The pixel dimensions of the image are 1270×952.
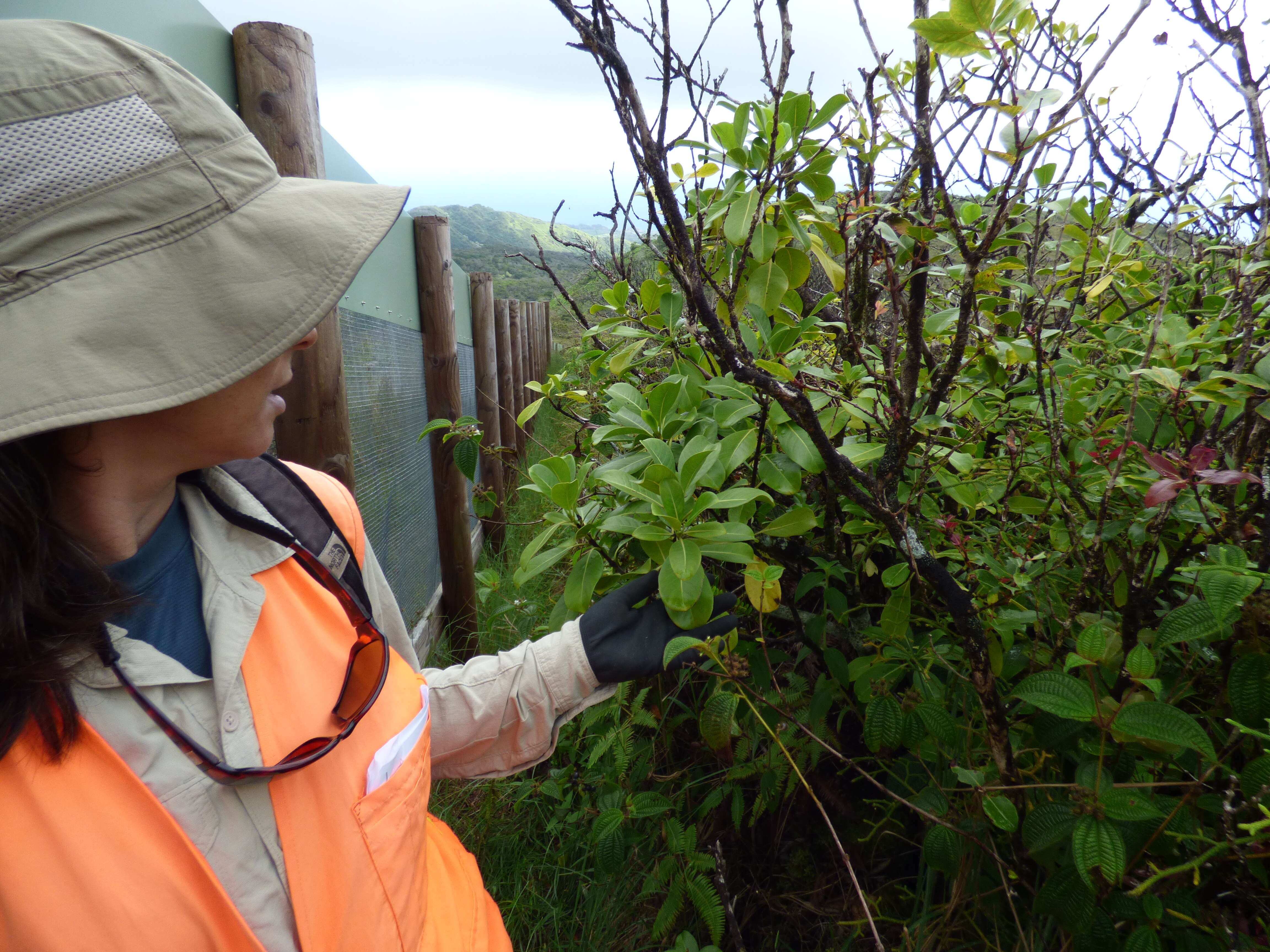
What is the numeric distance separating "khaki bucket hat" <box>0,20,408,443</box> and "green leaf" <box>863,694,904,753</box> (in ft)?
3.97

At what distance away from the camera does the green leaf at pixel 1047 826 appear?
1099 millimetres

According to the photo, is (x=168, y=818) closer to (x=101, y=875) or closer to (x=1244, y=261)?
(x=101, y=875)

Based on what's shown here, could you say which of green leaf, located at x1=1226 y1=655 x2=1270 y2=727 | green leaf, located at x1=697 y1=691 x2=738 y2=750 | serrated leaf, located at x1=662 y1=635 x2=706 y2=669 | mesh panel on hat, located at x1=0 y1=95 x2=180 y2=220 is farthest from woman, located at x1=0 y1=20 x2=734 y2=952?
green leaf, located at x1=1226 y1=655 x2=1270 y2=727

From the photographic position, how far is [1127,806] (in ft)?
3.31

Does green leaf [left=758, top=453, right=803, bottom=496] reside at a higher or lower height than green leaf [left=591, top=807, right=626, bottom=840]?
higher

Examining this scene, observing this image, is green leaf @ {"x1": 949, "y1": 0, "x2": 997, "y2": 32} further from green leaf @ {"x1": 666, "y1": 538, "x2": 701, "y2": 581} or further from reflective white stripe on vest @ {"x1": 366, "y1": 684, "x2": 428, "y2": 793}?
reflective white stripe on vest @ {"x1": 366, "y1": 684, "x2": 428, "y2": 793}

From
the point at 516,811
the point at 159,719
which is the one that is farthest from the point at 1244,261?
the point at 516,811

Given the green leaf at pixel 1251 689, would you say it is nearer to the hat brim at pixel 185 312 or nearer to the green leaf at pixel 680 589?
the green leaf at pixel 680 589

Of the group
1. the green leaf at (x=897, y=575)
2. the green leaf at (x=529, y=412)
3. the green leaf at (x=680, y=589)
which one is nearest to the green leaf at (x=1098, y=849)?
the green leaf at (x=897, y=575)

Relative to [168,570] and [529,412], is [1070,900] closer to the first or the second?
[168,570]

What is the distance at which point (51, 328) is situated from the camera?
28.0 inches

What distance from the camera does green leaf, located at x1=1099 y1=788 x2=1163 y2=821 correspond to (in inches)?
39.0

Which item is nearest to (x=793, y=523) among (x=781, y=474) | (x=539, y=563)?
(x=781, y=474)

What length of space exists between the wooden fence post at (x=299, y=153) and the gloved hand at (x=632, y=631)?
3.44 ft
